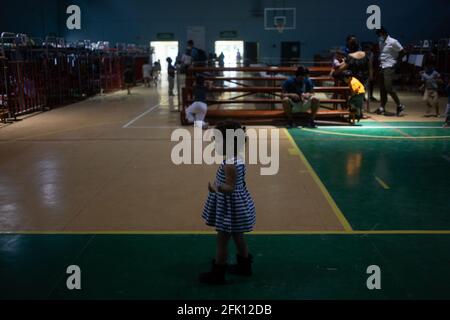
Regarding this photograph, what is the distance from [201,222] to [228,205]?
1.71 meters

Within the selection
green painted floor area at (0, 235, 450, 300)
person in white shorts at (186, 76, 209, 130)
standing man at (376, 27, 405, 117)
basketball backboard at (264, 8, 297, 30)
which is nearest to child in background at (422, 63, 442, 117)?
standing man at (376, 27, 405, 117)

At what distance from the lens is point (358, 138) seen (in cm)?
1119

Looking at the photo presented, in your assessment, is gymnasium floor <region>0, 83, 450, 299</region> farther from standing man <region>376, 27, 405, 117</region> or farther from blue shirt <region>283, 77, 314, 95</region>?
standing man <region>376, 27, 405, 117</region>

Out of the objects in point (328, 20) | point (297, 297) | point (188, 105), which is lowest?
point (297, 297)

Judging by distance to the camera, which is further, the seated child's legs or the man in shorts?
the seated child's legs

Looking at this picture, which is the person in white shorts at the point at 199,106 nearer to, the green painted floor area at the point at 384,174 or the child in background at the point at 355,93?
the green painted floor area at the point at 384,174

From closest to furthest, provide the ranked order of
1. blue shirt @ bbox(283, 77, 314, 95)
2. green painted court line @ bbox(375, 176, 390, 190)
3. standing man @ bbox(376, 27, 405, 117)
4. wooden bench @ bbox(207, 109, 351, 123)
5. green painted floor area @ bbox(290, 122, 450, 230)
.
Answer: green painted floor area @ bbox(290, 122, 450, 230) < green painted court line @ bbox(375, 176, 390, 190) < blue shirt @ bbox(283, 77, 314, 95) < wooden bench @ bbox(207, 109, 351, 123) < standing man @ bbox(376, 27, 405, 117)

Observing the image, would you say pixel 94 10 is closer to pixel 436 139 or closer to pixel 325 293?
pixel 436 139

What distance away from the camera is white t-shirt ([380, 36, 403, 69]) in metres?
14.4

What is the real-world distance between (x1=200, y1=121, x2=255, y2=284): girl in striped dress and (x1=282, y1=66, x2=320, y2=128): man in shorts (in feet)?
27.9

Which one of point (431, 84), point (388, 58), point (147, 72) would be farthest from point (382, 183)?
point (147, 72)

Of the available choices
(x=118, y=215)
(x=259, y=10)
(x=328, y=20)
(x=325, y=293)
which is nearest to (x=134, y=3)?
(x=259, y=10)

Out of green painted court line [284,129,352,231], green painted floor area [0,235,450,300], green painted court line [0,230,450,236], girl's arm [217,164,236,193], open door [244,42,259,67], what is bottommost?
green painted floor area [0,235,450,300]

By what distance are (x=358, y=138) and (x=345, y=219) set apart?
→ 18.4ft
